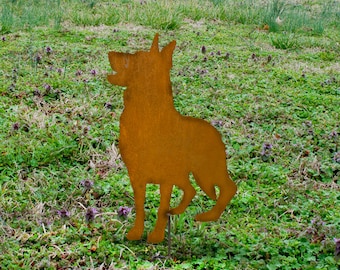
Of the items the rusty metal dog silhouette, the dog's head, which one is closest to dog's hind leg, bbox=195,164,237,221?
the rusty metal dog silhouette

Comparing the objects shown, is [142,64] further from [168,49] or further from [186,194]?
[186,194]

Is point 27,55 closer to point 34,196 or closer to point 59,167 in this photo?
point 59,167

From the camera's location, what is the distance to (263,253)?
243 centimetres

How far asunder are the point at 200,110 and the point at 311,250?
2032 mm

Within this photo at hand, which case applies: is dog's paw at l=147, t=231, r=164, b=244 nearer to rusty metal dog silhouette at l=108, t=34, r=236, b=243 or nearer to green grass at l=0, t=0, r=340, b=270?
green grass at l=0, t=0, r=340, b=270

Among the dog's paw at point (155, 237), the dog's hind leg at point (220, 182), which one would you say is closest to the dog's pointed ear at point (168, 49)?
the dog's hind leg at point (220, 182)

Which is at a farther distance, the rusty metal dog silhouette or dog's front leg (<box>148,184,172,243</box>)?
dog's front leg (<box>148,184,172,243</box>)

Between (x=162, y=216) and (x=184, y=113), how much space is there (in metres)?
2.00

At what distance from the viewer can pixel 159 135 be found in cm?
215

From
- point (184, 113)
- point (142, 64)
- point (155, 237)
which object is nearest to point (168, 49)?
point (142, 64)

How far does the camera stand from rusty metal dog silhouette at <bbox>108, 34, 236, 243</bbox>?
6.89ft

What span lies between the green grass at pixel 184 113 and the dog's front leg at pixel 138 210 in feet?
0.36

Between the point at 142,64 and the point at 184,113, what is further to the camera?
the point at 184,113

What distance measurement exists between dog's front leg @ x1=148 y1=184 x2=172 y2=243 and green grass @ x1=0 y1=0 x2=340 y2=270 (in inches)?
4.5
